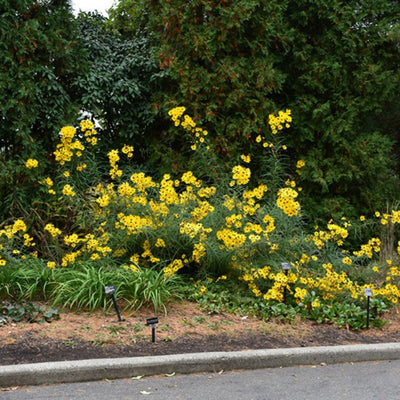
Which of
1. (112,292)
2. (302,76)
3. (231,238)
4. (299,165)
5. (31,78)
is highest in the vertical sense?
(302,76)

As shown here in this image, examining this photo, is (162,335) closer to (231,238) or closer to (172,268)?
(172,268)

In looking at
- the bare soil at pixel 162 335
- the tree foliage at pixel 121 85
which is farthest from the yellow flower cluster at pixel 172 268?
the tree foliage at pixel 121 85

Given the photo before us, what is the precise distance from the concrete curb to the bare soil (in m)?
0.17

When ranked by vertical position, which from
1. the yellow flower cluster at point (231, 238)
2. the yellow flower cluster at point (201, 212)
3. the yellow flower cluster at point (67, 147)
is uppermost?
the yellow flower cluster at point (67, 147)

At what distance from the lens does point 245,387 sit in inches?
141

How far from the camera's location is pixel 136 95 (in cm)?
784

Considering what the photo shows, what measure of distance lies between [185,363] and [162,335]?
20.6 inches

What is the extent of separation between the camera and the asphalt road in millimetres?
3414

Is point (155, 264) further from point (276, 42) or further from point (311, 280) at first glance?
point (276, 42)

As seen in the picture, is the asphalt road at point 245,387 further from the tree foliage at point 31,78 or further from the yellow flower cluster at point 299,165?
the yellow flower cluster at point 299,165

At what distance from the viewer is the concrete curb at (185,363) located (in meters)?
3.53

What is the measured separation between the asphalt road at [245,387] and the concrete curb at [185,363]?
2.0 inches

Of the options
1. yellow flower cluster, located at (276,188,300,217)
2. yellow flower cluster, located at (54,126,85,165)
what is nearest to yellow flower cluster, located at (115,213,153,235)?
yellow flower cluster, located at (54,126,85,165)

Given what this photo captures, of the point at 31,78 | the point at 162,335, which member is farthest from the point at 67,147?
the point at 162,335
